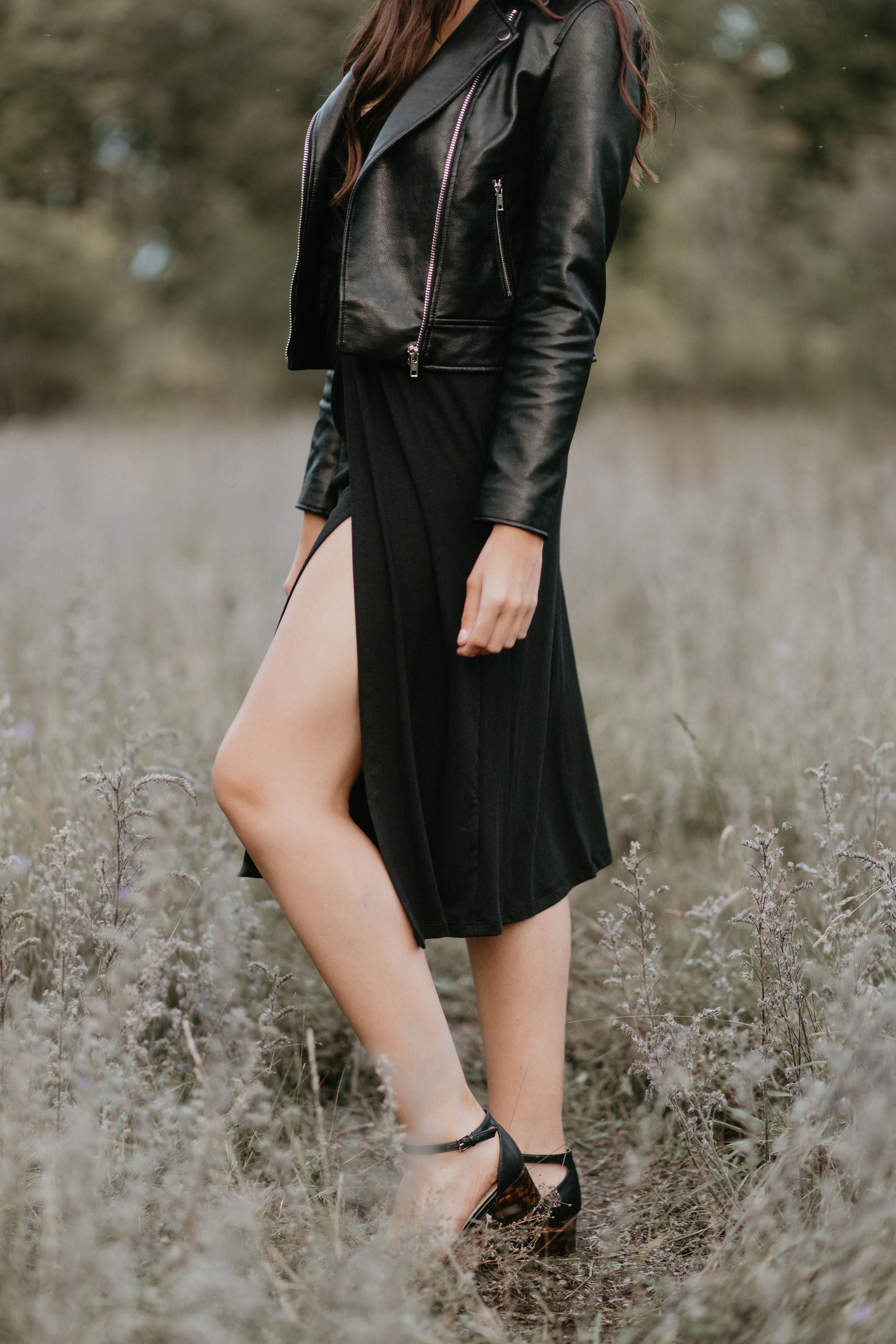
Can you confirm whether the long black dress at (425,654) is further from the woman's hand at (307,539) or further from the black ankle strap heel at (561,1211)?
the black ankle strap heel at (561,1211)

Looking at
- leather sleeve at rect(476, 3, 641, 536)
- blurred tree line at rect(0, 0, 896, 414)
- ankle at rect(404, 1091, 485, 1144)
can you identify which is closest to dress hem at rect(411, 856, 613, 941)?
ankle at rect(404, 1091, 485, 1144)

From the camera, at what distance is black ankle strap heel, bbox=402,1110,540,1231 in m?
1.47

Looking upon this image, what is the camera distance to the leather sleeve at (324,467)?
5.93 ft

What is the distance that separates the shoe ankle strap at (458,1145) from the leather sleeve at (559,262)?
0.80 metres

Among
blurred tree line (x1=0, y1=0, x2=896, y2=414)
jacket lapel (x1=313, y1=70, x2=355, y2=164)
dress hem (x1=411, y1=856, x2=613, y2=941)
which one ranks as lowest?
dress hem (x1=411, y1=856, x2=613, y2=941)

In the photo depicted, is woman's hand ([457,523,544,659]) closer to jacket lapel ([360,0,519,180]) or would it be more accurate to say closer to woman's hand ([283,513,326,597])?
woman's hand ([283,513,326,597])

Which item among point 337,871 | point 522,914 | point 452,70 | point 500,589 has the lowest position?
point 522,914

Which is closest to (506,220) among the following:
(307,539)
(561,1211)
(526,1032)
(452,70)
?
(452,70)

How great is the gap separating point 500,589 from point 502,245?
18.5 inches

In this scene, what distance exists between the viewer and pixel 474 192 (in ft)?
4.82

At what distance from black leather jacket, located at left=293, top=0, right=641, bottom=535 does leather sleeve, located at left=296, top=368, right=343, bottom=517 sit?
311 millimetres

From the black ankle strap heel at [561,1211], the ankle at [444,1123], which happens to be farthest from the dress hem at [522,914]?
the black ankle strap heel at [561,1211]

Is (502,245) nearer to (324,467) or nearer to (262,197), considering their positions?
(324,467)

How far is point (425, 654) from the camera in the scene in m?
1.54
